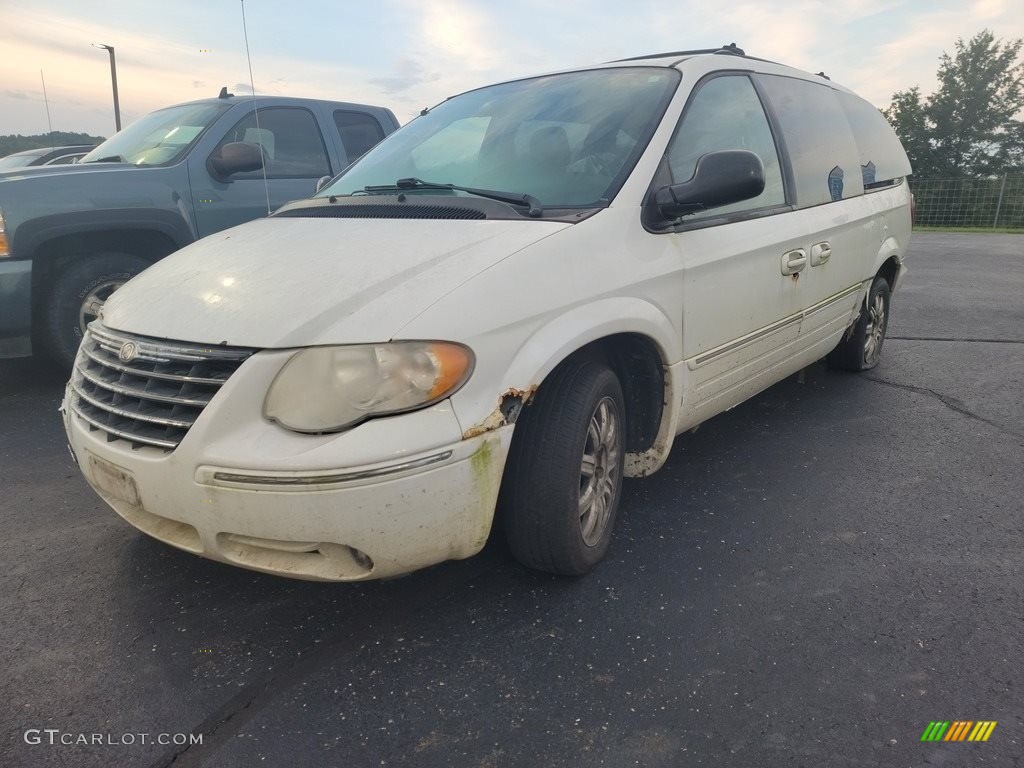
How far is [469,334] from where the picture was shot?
2.05 meters

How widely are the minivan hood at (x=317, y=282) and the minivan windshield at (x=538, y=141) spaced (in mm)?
421

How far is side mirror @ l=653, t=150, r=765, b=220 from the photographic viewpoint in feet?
8.63

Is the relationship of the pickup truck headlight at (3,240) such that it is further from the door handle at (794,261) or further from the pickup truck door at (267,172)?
the door handle at (794,261)

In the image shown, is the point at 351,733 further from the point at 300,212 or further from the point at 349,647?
the point at 300,212

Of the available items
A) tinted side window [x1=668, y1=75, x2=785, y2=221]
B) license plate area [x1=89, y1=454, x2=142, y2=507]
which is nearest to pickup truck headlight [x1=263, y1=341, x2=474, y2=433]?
license plate area [x1=89, y1=454, x2=142, y2=507]

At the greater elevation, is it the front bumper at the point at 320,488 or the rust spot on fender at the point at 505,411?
the rust spot on fender at the point at 505,411

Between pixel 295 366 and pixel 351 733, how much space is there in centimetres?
94

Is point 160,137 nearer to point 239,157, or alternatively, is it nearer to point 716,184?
point 239,157

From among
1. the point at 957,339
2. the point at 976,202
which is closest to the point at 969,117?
the point at 976,202

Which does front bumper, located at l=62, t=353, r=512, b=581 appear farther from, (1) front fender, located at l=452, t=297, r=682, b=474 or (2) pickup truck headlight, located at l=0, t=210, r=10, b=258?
(2) pickup truck headlight, located at l=0, t=210, r=10, b=258

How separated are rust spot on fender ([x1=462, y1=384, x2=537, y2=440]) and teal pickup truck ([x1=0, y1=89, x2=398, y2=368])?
357 cm

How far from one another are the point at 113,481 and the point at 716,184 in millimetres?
2148

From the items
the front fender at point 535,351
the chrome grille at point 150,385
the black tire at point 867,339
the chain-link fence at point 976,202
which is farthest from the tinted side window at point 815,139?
the chain-link fence at point 976,202

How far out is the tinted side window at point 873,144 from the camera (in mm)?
4480
